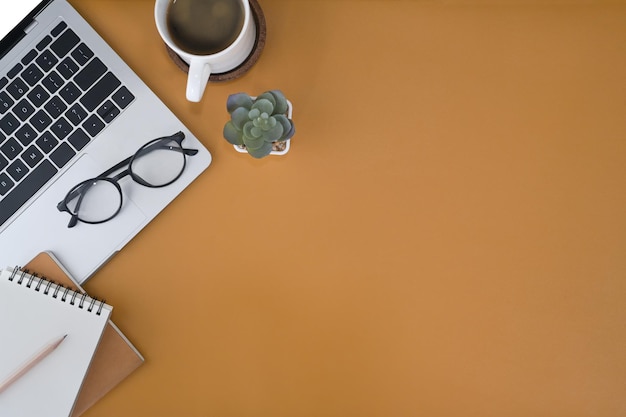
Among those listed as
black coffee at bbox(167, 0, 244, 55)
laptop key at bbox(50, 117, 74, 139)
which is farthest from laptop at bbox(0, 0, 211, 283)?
black coffee at bbox(167, 0, 244, 55)

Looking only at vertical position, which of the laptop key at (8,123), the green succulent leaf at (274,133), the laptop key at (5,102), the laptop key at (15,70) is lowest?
the green succulent leaf at (274,133)

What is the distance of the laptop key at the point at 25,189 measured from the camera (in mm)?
796

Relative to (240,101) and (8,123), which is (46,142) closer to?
(8,123)

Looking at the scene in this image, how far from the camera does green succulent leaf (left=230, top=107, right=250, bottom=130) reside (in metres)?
0.71

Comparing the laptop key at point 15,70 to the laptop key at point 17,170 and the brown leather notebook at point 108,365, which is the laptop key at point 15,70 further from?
the brown leather notebook at point 108,365

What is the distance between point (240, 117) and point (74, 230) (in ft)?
0.98

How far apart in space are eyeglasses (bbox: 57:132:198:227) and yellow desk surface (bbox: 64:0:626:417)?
4 centimetres

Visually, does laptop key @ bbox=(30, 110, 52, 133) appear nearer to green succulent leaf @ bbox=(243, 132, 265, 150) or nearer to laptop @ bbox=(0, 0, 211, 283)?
laptop @ bbox=(0, 0, 211, 283)

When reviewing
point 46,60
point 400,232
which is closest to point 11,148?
point 46,60

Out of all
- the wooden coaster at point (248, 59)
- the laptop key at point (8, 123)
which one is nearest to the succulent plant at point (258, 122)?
the wooden coaster at point (248, 59)

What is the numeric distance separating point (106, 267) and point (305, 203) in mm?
299

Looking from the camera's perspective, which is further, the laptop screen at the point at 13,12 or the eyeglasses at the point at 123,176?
the eyeglasses at the point at 123,176

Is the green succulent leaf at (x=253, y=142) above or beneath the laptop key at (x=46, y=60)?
beneath

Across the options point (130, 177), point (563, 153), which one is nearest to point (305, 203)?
point (130, 177)
